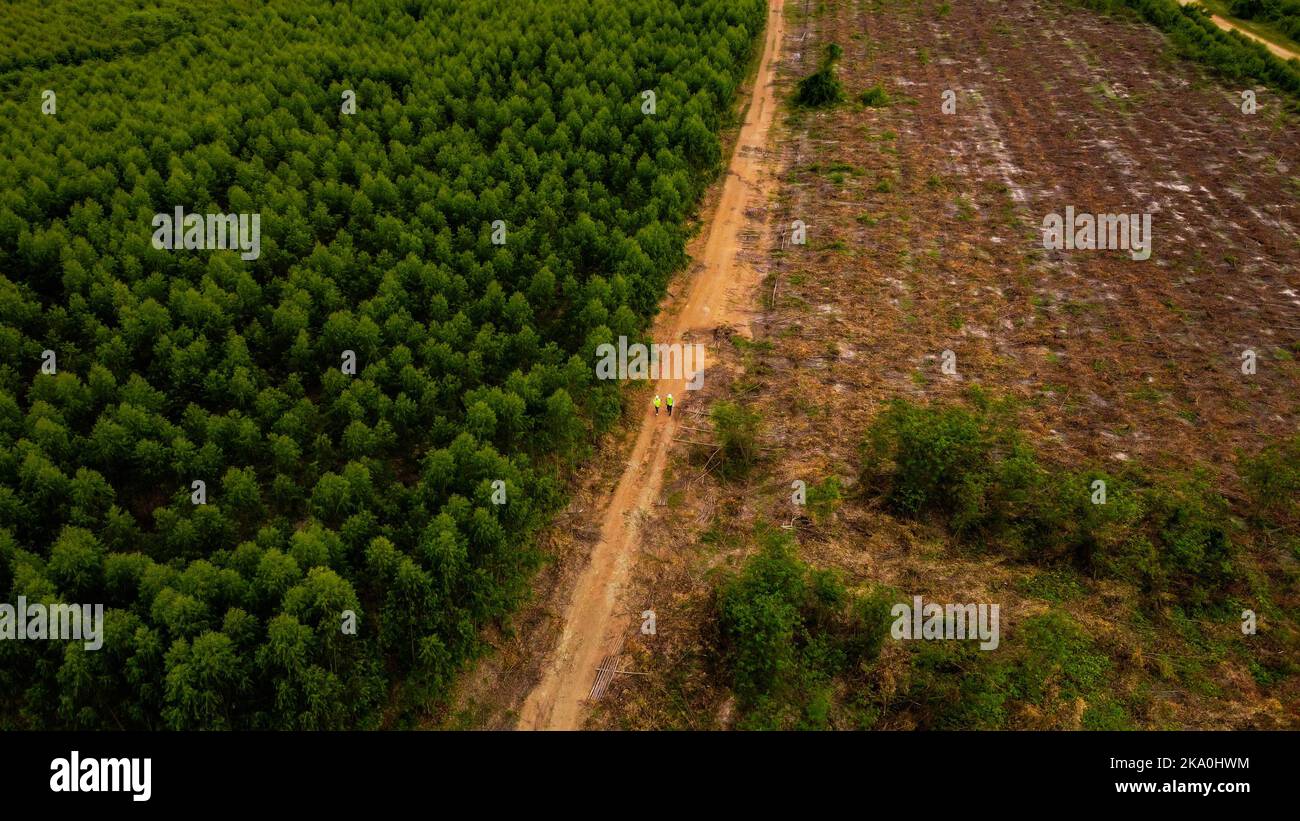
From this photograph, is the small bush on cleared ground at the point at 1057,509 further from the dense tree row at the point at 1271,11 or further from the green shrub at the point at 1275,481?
the dense tree row at the point at 1271,11

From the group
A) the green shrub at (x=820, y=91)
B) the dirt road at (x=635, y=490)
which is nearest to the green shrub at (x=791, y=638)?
the dirt road at (x=635, y=490)

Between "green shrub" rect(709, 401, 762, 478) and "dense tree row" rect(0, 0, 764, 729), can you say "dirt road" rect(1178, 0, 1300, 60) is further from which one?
"green shrub" rect(709, 401, 762, 478)

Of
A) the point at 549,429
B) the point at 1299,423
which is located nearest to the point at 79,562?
the point at 549,429

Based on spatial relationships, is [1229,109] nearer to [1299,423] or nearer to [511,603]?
[1299,423]

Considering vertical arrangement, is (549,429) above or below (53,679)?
above

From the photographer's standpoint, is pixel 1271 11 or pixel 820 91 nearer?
pixel 820 91

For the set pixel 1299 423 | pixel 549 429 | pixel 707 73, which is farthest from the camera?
pixel 707 73

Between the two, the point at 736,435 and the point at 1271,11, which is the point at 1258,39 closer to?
the point at 1271,11

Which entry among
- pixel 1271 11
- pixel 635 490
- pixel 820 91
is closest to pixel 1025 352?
pixel 635 490
